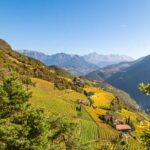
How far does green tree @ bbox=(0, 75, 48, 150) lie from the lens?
958 inches

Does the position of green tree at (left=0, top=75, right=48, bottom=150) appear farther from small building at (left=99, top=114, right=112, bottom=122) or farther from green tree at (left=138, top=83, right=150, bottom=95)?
small building at (left=99, top=114, right=112, bottom=122)

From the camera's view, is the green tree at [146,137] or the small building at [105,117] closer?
the green tree at [146,137]

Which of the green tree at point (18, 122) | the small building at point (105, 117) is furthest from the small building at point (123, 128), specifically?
the green tree at point (18, 122)

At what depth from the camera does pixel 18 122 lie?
2872cm

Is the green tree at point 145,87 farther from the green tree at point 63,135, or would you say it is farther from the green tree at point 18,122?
the green tree at point 63,135

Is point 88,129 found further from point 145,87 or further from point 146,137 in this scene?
point 145,87

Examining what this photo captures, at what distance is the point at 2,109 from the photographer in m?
30.0

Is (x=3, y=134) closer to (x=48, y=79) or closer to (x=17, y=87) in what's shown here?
(x=17, y=87)

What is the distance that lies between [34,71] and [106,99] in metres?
53.7

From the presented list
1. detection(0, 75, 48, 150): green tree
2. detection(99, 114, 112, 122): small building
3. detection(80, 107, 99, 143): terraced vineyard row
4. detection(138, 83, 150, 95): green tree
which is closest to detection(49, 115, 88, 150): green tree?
detection(0, 75, 48, 150): green tree

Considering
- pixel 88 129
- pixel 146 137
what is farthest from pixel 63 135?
pixel 88 129

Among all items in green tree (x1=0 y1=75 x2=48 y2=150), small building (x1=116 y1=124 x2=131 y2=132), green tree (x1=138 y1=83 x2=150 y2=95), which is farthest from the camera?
small building (x1=116 y1=124 x2=131 y2=132)

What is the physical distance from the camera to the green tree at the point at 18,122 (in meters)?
24.3

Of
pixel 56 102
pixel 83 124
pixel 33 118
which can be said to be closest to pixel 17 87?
pixel 33 118
